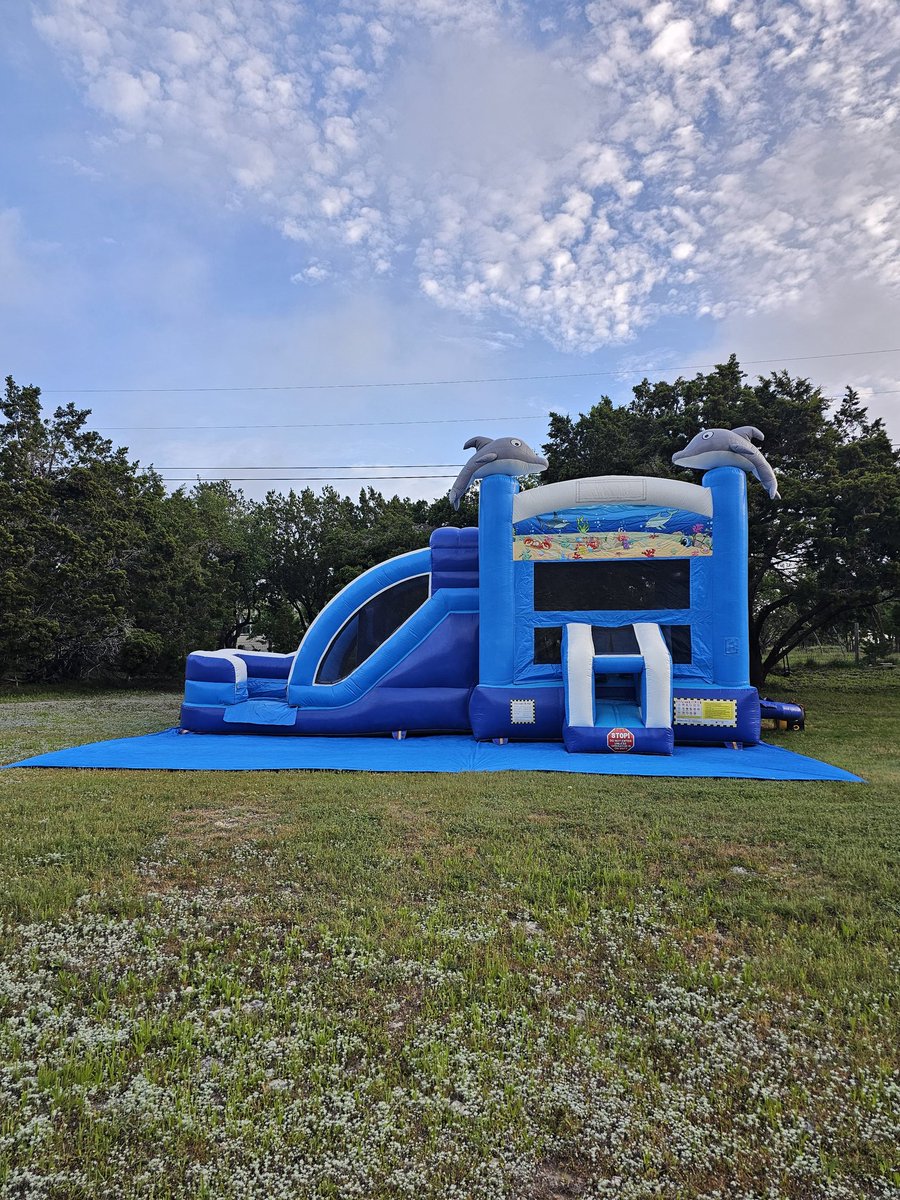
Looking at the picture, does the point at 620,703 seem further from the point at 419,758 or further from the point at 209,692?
the point at 209,692

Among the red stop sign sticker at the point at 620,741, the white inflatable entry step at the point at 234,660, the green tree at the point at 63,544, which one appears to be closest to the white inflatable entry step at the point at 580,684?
the red stop sign sticker at the point at 620,741

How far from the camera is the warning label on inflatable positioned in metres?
7.27

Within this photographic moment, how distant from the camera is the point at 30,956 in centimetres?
234

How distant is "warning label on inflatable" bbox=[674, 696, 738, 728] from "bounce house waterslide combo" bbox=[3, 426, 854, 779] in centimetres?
2

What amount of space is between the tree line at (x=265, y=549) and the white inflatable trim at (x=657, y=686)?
593 centimetres

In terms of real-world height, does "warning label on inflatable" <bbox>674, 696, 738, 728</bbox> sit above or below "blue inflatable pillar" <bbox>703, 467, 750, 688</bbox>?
below

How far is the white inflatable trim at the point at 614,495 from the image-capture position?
7777 millimetres

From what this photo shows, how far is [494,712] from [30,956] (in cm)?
559

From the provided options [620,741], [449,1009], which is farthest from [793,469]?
[449,1009]

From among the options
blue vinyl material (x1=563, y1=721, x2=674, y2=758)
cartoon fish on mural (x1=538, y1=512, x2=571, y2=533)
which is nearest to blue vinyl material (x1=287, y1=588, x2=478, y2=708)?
cartoon fish on mural (x1=538, y1=512, x2=571, y2=533)

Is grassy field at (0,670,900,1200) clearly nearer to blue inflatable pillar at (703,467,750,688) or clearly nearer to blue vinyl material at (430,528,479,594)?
blue inflatable pillar at (703,467,750,688)

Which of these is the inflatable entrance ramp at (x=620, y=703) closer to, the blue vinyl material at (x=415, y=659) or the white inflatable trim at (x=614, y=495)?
the blue vinyl material at (x=415, y=659)

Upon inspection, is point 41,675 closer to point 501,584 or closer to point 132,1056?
point 501,584

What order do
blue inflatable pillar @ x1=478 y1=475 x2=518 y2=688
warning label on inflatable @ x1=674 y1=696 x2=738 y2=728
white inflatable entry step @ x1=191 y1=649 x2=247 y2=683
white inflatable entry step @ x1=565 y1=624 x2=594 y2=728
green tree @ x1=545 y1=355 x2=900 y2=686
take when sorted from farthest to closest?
green tree @ x1=545 y1=355 x2=900 y2=686 → white inflatable entry step @ x1=191 y1=649 x2=247 y2=683 → blue inflatable pillar @ x1=478 y1=475 x2=518 y2=688 → warning label on inflatable @ x1=674 y1=696 x2=738 y2=728 → white inflatable entry step @ x1=565 y1=624 x2=594 y2=728
